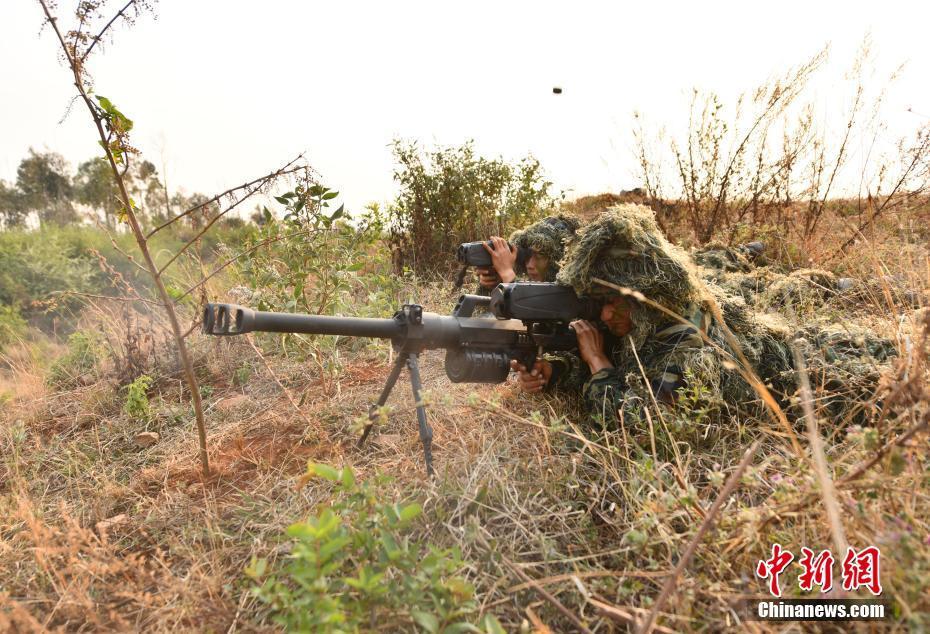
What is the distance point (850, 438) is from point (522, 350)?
1.45m

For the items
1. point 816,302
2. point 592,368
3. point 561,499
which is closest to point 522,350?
point 592,368

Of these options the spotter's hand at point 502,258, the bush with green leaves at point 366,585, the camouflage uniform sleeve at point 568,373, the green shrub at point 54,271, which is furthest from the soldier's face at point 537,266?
the green shrub at point 54,271

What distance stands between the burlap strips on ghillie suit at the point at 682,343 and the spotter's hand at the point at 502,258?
107 cm

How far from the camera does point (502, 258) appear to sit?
3516 millimetres

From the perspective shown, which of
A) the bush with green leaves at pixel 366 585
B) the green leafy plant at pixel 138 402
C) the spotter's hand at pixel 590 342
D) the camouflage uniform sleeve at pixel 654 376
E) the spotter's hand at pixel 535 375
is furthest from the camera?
the green leafy plant at pixel 138 402

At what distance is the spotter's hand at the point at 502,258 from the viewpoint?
138 inches

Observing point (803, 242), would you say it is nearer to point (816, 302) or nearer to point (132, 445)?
point (816, 302)

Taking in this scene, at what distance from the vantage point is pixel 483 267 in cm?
359

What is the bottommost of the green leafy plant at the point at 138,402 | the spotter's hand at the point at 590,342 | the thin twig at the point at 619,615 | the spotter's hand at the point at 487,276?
the thin twig at the point at 619,615

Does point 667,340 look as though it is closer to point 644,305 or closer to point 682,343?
point 682,343

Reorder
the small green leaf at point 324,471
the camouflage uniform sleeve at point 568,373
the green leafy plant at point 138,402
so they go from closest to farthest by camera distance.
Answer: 1. the small green leaf at point 324,471
2. the camouflage uniform sleeve at point 568,373
3. the green leafy plant at point 138,402

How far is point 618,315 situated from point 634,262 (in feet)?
1.09

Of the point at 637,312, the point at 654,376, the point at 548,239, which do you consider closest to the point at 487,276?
the point at 548,239

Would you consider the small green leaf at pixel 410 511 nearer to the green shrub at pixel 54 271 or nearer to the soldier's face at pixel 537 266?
the soldier's face at pixel 537 266
